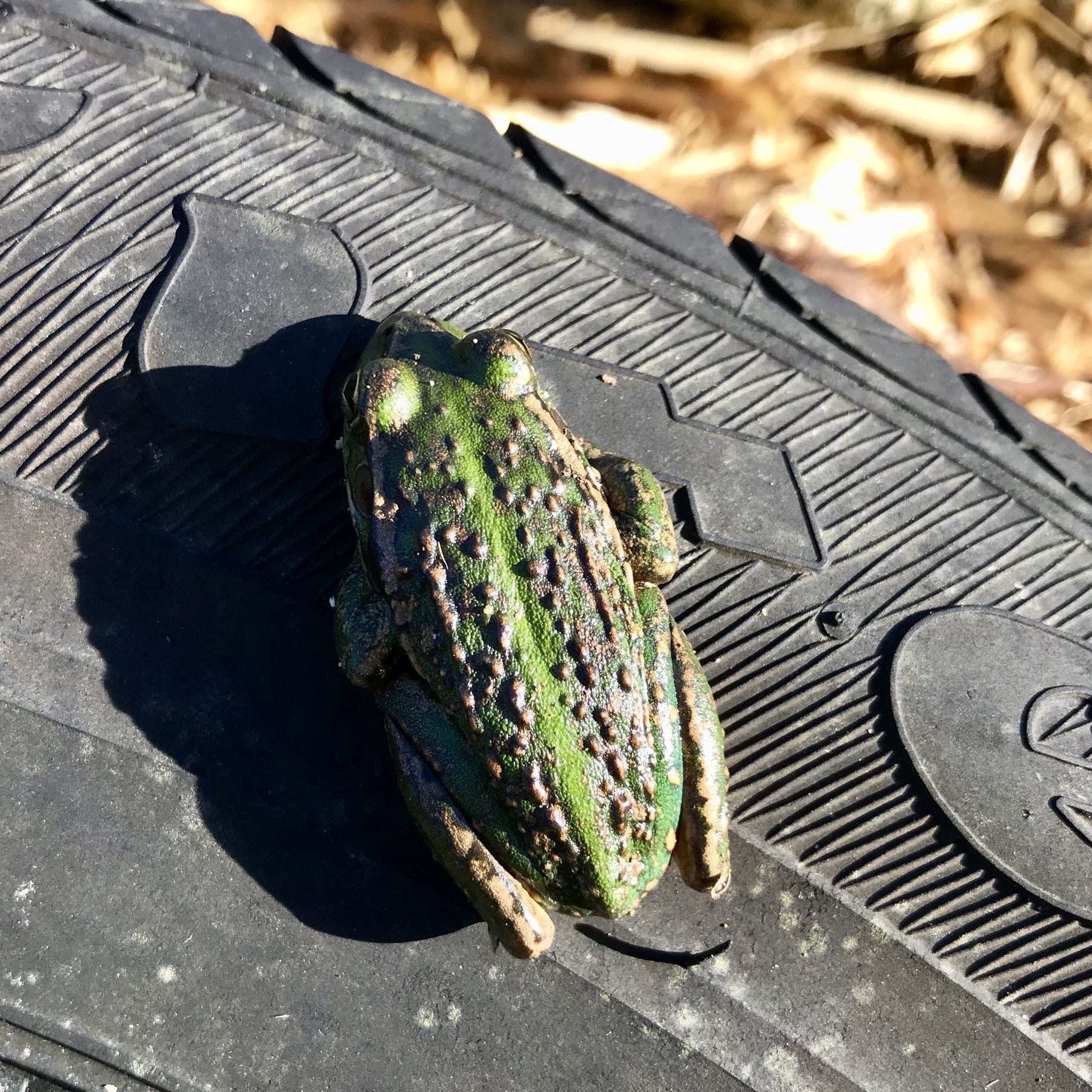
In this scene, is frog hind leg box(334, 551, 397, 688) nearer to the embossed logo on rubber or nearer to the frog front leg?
the frog front leg

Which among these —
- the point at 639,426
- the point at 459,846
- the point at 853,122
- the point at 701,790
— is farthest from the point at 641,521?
the point at 853,122

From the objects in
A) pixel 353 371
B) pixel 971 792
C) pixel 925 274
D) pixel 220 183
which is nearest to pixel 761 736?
pixel 971 792

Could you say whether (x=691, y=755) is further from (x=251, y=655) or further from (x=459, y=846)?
(x=251, y=655)

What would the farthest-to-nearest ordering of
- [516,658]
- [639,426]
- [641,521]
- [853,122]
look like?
[853,122] → [639,426] → [641,521] → [516,658]

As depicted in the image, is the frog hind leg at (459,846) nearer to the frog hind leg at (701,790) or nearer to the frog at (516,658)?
the frog at (516,658)

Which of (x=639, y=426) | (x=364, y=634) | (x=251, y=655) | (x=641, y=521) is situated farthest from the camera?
(x=639, y=426)
